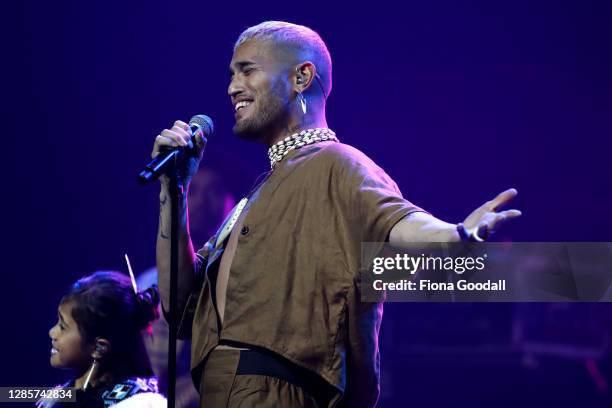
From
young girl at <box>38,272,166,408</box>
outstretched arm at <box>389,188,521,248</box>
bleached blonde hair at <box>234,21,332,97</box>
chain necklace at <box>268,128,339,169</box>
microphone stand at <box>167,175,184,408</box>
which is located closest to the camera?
outstretched arm at <box>389,188,521,248</box>

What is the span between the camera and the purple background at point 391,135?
11.1 feet

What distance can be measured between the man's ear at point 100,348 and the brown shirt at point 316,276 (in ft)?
3.29

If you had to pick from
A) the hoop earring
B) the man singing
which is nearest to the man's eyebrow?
the hoop earring

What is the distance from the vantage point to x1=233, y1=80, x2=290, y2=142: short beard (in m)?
2.00

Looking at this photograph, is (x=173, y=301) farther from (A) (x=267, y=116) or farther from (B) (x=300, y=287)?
(A) (x=267, y=116)

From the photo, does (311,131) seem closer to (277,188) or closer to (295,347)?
(277,188)

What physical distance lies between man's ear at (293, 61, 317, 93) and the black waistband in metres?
0.74

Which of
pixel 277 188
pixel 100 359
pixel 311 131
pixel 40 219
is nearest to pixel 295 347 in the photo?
pixel 277 188

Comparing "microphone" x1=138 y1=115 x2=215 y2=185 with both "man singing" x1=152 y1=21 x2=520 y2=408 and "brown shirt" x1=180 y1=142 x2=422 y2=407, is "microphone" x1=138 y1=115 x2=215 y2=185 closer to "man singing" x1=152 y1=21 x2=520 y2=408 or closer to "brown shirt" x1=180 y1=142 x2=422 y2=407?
"man singing" x1=152 y1=21 x2=520 y2=408

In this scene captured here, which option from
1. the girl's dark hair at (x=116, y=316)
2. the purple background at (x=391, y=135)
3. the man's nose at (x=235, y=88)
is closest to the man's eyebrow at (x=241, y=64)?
the man's nose at (x=235, y=88)

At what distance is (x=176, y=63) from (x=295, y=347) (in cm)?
247

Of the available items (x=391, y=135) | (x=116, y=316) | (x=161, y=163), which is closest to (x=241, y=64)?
(x=161, y=163)

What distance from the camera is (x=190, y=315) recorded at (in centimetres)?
198

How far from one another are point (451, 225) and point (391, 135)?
7.15ft
